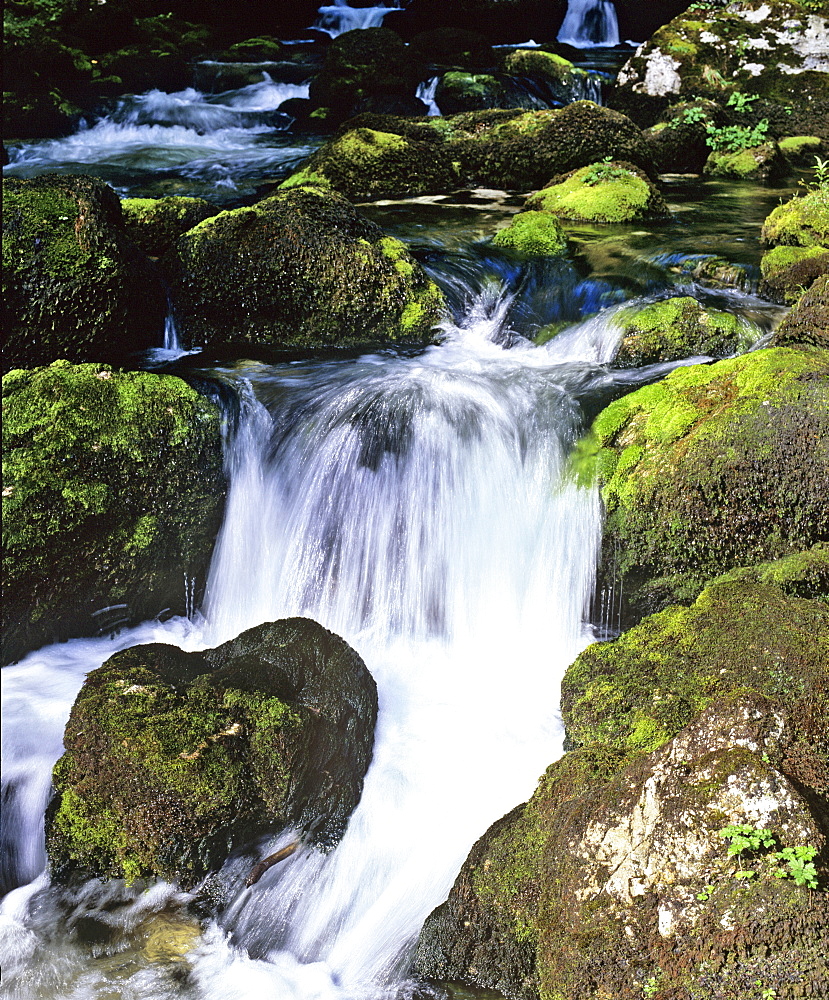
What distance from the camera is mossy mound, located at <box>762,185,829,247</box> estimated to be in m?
8.03

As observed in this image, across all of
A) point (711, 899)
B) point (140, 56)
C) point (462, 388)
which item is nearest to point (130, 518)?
point (462, 388)

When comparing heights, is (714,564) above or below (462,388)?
below

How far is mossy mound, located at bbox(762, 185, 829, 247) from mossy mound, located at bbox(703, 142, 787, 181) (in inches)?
142

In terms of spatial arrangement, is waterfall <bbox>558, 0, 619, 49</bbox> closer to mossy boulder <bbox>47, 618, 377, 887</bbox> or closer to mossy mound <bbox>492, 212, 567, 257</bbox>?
mossy mound <bbox>492, 212, 567, 257</bbox>

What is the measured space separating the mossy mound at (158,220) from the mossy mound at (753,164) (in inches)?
301

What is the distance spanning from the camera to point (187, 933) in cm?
371

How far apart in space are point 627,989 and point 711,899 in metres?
0.42

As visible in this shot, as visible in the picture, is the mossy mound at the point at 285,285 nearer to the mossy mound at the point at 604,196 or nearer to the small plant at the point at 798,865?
the mossy mound at the point at 604,196

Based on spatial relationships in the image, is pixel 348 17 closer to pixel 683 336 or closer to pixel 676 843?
pixel 683 336

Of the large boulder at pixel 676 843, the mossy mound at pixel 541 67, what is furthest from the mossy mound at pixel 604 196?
the large boulder at pixel 676 843

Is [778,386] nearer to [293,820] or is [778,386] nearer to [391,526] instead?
[391,526]

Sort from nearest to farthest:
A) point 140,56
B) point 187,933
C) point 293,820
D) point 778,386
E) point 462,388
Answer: point 187,933 < point 293,820 < point 778,386 < point 462,388 < point 140,56

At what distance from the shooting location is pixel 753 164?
11836 millimetres

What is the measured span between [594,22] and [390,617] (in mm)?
19602
